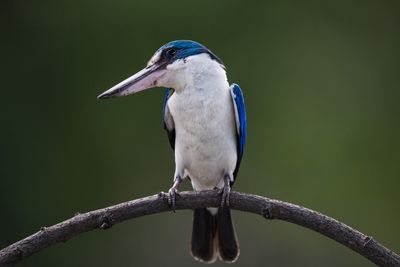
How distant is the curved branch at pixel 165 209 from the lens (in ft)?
9.95

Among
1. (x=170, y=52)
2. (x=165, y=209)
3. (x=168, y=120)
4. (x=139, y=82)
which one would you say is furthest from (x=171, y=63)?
(x=165, y=209)

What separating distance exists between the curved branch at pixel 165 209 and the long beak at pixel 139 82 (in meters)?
0.64

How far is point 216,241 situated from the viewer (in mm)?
4617

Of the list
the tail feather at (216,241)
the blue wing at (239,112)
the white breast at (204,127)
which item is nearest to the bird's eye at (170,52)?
the white breast at (204,127)

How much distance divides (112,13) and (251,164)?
6.20 ft

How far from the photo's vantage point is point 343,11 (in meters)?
7.17

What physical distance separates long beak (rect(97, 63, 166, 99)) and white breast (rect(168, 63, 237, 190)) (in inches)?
7.6

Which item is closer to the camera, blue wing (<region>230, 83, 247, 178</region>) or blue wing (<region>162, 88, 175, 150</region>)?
blue wing (<region>230, 83, 247, 178</region>)

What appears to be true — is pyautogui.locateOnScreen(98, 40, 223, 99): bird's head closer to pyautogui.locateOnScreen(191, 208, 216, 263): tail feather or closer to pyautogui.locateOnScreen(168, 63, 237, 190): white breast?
pyautogui.locateOnScreen(168, 63, 237, 190): white breast

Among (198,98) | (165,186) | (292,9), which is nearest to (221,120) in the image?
(198,98)

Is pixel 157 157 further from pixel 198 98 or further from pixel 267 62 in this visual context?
pixel 198 98

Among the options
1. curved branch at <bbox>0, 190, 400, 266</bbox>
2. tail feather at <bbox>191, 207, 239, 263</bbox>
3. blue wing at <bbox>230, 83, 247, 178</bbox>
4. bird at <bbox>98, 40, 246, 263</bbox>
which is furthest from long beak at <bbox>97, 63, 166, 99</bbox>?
tail feather at <bbox>191, 207, 239, 263</bbox>

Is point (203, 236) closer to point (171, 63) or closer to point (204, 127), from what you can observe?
point (204, 127)

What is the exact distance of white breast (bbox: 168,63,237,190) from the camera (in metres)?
4.14
